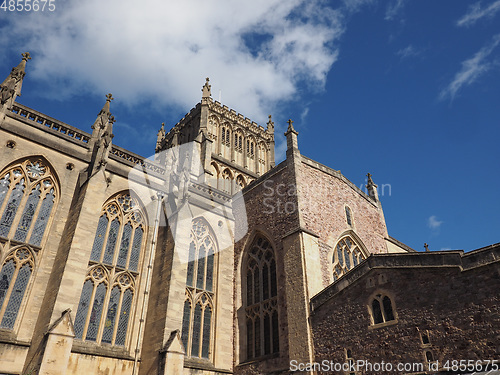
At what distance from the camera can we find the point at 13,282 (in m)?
12.4

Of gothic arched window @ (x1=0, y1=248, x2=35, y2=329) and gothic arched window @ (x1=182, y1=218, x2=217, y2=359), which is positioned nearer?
gothic arched window @ (x1=0, y1=248, x2=35, y2=329)

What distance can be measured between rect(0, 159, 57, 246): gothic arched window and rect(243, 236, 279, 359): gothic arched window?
349 inches

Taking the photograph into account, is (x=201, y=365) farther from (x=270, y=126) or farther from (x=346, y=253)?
(x=270, y=126)

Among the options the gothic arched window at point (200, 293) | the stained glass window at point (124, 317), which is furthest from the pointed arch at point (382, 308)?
the stained glass window at point (124, 317)

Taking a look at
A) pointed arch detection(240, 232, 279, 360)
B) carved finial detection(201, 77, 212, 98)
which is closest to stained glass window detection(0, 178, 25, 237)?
pointed arch detection(240, 232, 279, 360)

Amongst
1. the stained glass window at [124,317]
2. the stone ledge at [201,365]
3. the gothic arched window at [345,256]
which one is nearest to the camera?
the stained glass window at [124,317]

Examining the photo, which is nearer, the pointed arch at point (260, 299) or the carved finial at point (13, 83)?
the carved finial at point (13, 83)

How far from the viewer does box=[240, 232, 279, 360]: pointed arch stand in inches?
606

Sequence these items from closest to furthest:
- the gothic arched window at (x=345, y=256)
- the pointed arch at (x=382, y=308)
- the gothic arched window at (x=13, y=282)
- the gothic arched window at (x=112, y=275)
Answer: the pointed arch at (x=382, y=308) → the gothic arched window at (x=13, y=282) → the gothic arched window at (x=112, y=275) → the gothic arched window at (x=345, y=256)

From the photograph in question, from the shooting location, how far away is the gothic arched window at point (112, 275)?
1335 centimetres

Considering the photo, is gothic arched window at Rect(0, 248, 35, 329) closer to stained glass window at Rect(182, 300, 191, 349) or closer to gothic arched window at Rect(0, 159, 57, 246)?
gothic arched window at Rect(0, 159, 57, 246)

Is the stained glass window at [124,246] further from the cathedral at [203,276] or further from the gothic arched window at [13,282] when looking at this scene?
the gothic arched window at [13,282]

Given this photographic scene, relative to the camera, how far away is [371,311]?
12.1 metres

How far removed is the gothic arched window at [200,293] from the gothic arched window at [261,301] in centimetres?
165
